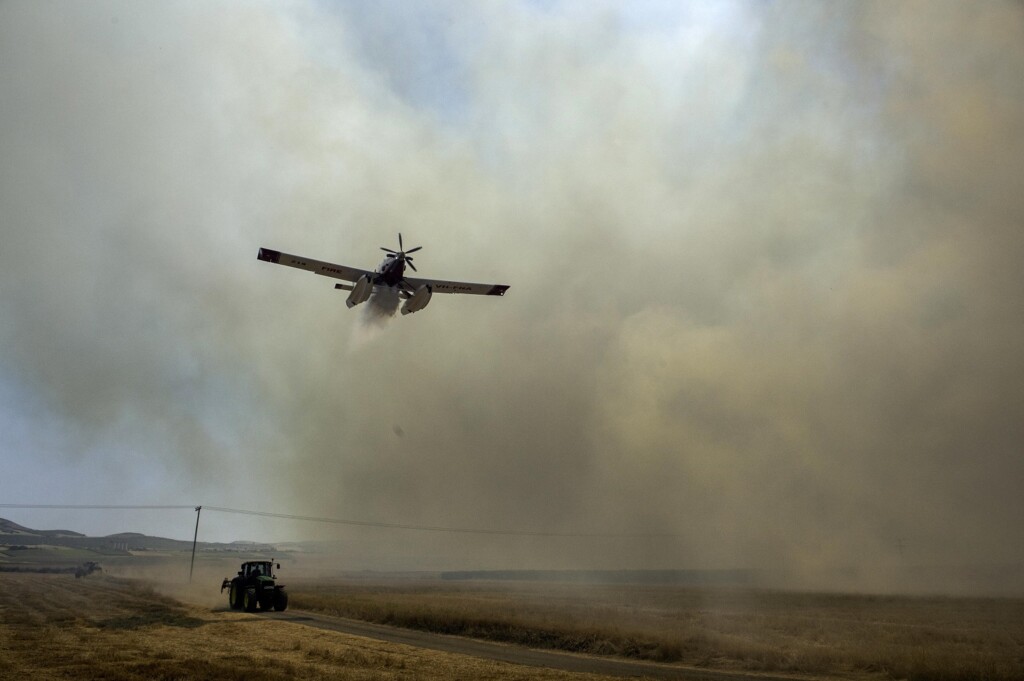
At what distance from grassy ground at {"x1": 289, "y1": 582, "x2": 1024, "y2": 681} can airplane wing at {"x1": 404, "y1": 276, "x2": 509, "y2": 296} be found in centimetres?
2432

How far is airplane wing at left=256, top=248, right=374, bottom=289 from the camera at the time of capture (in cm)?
5075

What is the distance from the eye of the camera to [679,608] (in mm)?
62312

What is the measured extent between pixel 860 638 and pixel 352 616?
3437 centimetres

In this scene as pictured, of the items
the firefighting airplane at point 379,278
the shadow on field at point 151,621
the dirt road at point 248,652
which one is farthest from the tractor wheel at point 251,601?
the firefighting airplane at point 379,278

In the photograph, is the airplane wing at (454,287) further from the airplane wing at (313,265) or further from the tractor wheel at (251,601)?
the tractor wheel at (251,601)

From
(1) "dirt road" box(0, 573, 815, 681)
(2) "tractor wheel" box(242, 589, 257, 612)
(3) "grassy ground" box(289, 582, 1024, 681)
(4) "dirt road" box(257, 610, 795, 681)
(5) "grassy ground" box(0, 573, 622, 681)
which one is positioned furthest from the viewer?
(2) "tractor wheel" box(242, 589, 257, 612)

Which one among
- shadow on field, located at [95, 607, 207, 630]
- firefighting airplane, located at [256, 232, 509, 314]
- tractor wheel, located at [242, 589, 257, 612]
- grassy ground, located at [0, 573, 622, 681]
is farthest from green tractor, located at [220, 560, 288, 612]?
firefighting airplane, located at [256, 232, 509, 314]

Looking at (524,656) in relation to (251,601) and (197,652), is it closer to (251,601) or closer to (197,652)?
(197,652)

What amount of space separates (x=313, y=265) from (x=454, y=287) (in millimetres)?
11573

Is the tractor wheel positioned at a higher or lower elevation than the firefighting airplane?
lower

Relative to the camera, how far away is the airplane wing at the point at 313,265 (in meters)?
50.8

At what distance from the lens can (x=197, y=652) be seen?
26.5m

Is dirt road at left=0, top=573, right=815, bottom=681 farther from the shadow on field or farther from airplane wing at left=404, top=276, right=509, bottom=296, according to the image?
airplane wing at left=404, top=276, right=509, bottom=296

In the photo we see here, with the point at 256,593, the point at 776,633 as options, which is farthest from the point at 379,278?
the point at 776,633
